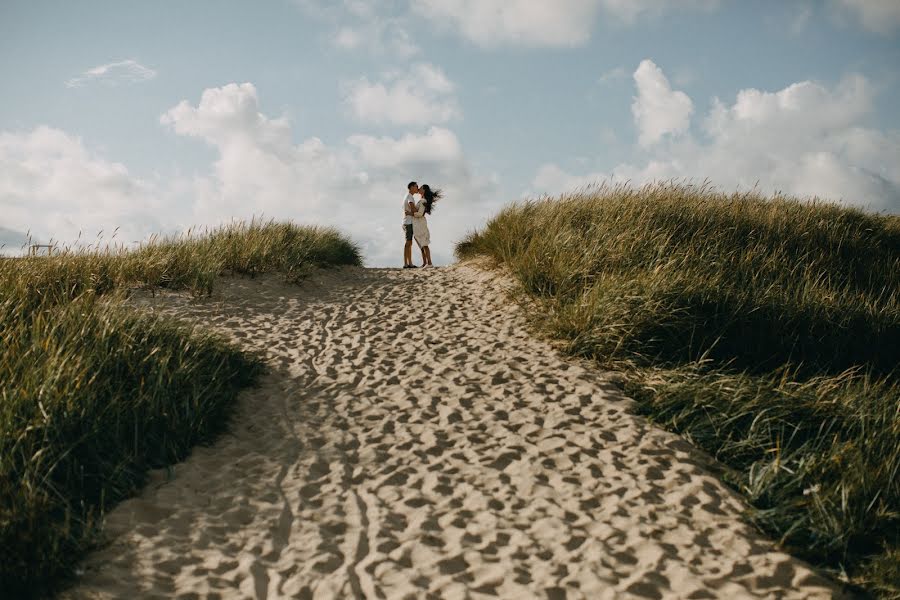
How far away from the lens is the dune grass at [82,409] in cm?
434

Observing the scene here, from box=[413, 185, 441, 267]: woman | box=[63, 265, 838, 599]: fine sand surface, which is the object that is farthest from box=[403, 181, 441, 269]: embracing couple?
box=[63, 265, 838, 599]: fine sand surface

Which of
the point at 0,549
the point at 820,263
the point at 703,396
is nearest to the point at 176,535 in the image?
the point at 0,549

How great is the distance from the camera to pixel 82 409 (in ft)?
18.1

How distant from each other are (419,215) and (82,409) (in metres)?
11.1

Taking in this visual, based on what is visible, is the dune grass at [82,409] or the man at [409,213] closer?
the dune grass at [82,409]

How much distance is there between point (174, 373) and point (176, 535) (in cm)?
207

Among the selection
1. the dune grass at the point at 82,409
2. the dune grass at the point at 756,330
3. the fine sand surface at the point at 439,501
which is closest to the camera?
the dune grass at the point at 82,409

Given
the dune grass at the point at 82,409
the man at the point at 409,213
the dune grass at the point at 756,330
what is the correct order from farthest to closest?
the man at the point at 409,213 → the dune grass at the point at 756,330 → the dune grass at the point at 82,409

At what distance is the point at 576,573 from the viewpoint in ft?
15.1

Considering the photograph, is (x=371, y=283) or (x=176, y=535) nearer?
(x=176, y=535)

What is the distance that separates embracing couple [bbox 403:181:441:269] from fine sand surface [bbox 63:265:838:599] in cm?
753

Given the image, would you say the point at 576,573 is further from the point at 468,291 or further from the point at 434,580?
the point at 468,291

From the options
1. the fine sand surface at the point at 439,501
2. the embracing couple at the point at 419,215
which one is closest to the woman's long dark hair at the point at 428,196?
the embracing couple at the point at 419,215

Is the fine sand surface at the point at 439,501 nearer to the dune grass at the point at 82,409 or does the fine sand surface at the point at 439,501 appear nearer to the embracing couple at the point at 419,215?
the dune grass at the point at 82,409
